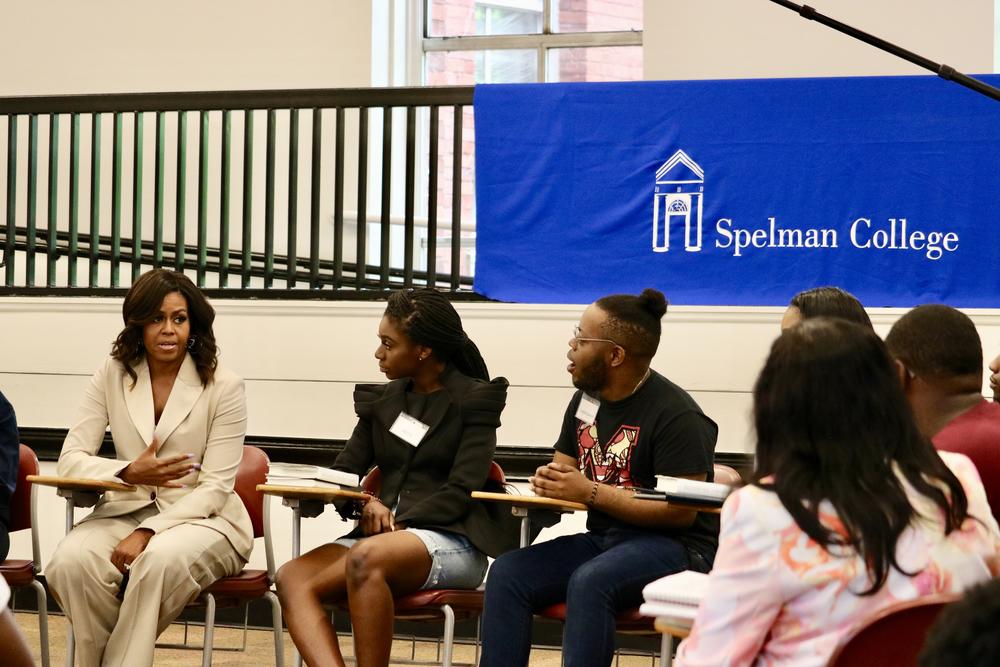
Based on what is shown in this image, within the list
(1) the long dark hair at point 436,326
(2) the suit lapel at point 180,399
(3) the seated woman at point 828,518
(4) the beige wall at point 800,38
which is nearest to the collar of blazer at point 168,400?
(2) the suit lapel at point 180,399

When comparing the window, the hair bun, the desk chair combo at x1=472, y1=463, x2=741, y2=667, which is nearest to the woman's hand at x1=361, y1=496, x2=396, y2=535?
the desk chair combo at x1=472, y1=463, x2=741, y2=667

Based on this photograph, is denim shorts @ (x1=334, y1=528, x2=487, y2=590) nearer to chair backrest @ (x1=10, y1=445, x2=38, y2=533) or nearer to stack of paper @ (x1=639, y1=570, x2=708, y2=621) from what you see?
chair backrest @ (x1=10, y1=445, x2=38, y2=533)

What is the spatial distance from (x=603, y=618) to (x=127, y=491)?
1.35 m

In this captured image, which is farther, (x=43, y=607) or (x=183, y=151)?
(x=183, y=151)

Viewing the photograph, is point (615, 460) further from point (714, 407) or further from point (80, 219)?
point (80, 219)

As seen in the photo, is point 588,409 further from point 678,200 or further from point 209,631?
point 678,200

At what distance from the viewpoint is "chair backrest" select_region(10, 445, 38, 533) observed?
143 inches

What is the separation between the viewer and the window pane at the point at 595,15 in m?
7.41

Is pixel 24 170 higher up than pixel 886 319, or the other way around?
pixel 24 170

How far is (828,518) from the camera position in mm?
1680

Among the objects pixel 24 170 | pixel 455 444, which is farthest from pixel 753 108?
pixel 24 170

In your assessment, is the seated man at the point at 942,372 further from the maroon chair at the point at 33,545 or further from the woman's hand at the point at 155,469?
the maroon chair at the point at 33,545

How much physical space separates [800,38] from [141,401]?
444 cm

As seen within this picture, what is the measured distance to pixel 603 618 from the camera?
9.37 ft
